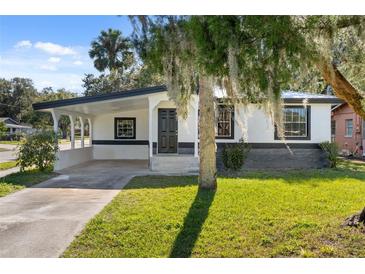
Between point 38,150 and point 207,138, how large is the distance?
6.38m

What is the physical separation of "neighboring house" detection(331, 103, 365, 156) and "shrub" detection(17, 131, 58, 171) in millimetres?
14085

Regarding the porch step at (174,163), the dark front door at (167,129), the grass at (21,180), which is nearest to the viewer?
the grass at (21,180)

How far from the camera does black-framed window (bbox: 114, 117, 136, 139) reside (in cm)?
1761

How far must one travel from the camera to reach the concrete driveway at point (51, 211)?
4.60 meters

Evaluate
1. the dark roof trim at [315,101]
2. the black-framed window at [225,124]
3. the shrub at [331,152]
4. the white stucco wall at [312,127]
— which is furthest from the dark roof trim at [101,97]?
the shrub at [331,152]

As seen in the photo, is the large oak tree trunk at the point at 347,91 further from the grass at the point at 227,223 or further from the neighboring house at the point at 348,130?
the neighboring house at the point at 348,130

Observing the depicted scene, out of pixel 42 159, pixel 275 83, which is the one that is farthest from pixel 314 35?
pixel 42 159

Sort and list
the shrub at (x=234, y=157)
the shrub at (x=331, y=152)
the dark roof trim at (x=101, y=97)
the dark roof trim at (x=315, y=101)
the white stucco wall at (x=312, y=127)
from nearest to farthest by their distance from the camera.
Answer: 1. the dark roof trim at (x=101, y=97)
2. the shrub at (x=234, y=157)
3. the dark roof trim at (x=315, y=101)
4. the shrub at (x=331, y=152)
5. the white stucco wall at (x=312, y=127)

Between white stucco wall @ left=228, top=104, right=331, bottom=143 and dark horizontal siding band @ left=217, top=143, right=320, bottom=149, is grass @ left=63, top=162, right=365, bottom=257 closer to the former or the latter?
dark horizontal siding band @ left=217, top=143, right=320, bottom=149

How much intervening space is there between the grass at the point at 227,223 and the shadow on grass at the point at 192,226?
Answer: 0.04 ft

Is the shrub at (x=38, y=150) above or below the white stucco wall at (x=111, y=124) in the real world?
below

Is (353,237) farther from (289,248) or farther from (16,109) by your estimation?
(16,109)

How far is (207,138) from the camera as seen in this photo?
26.6ft

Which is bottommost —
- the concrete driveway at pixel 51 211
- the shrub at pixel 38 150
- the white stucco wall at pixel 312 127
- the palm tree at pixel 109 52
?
the concrete driveway at pixel 51 211
